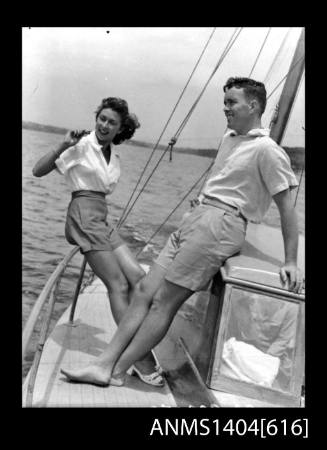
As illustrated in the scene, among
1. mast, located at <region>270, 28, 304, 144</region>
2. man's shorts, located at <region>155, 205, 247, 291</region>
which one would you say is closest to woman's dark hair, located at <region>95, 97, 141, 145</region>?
man's shorts, located at <region>155, 205, 247, 291</region>

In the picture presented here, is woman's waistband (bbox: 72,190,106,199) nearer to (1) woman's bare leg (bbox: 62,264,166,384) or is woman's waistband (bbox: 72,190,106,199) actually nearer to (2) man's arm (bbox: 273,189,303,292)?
(1) woman's bare leg (bbox: 62,264,166,384)

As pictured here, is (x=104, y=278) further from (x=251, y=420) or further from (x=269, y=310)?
(x=251, y=420)

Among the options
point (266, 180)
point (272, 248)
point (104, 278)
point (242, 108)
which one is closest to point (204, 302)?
point (104, 278)

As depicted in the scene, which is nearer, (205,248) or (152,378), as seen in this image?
(205,248)

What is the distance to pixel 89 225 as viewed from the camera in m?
3.42

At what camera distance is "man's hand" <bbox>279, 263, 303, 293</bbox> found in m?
2.85

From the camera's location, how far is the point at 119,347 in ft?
9.82

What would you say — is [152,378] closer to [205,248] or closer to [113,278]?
[113,278]

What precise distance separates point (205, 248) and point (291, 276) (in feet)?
1.47

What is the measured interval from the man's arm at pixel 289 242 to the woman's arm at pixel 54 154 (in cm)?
114

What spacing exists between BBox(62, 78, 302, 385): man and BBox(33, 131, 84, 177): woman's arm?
77 cm

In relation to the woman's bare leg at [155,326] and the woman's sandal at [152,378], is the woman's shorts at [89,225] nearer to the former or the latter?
the woman's bare leg at [155,326]

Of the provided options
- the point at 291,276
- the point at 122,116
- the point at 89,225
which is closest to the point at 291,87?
the point at 122,116
